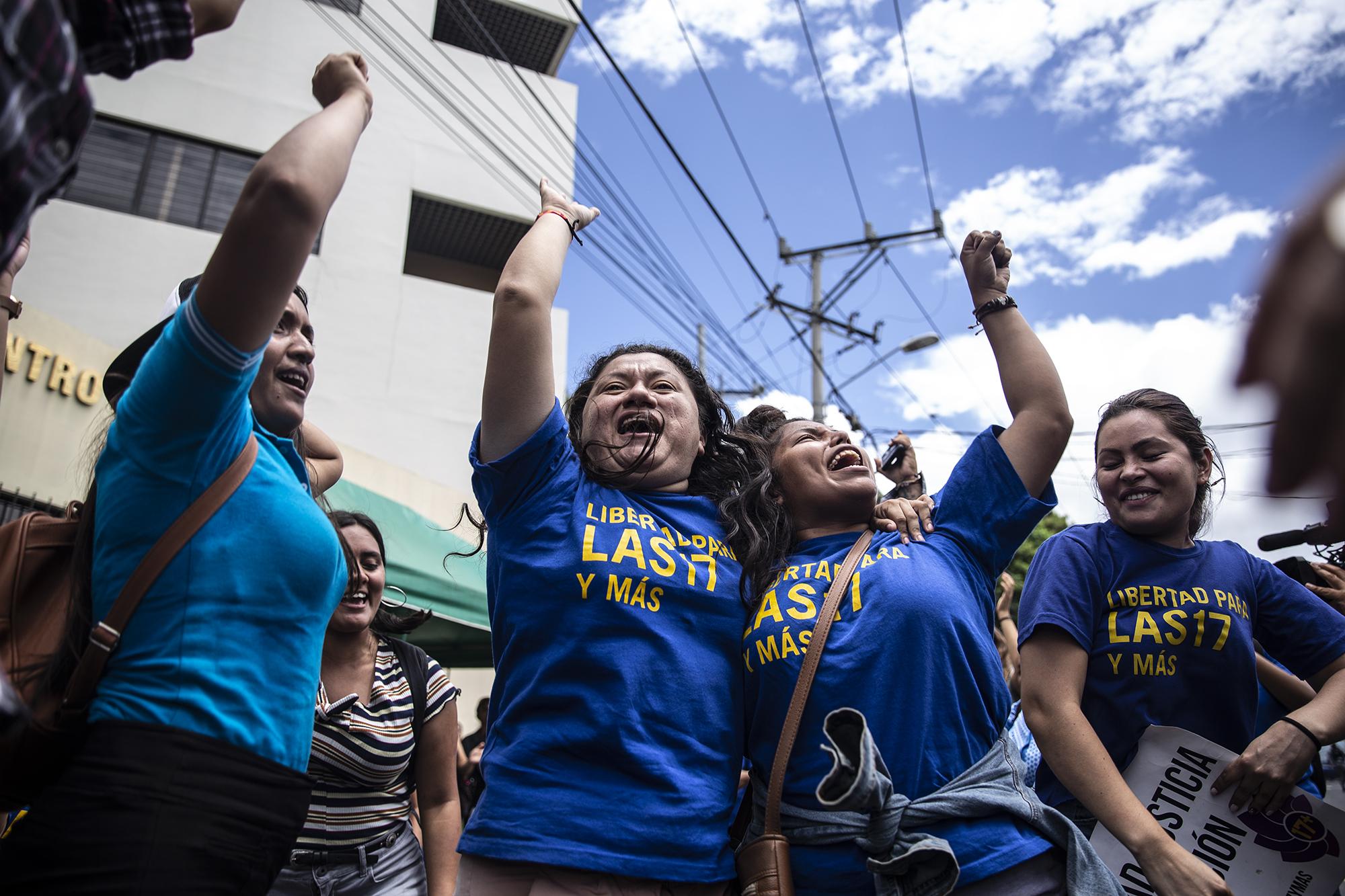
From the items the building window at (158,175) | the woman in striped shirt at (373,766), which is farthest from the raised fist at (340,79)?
the building window at (158,175)

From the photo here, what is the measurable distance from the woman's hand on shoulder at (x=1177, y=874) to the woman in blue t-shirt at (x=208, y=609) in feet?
5.58

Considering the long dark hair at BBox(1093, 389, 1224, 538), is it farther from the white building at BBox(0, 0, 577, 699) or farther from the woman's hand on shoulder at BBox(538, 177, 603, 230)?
the white building at BBox(0, 0, 577, 699)

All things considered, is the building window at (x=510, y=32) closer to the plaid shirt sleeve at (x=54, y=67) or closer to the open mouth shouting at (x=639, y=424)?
the open mouth shouting at (x=639, y=424)

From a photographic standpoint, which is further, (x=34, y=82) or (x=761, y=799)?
(x=761, y=799)

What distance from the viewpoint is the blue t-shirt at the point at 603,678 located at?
1671 millimetres

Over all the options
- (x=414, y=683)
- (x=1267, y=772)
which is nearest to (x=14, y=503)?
(x=414, y=683)

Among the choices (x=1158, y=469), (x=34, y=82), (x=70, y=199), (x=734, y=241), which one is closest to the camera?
(x=34, y=82)

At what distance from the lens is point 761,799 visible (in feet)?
6.33

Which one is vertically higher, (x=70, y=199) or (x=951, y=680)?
(x=70, y=199)

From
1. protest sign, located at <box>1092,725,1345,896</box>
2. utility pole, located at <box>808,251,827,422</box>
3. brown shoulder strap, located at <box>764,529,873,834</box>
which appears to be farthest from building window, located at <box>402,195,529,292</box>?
protest sign, located at <box>1092,725,1345,896</box>

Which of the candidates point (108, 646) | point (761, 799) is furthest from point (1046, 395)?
point (108, 646)

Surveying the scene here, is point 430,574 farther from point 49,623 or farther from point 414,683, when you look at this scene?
point 49,623

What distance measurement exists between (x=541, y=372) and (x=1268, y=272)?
4.97ft

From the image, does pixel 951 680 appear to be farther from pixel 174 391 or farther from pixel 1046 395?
pixel 174 391
